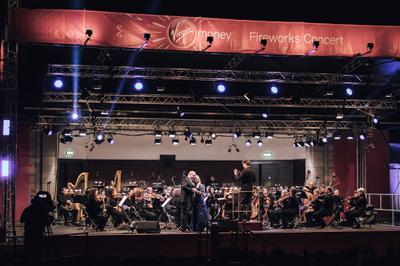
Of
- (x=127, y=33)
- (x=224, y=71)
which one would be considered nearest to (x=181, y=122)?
(x=224, y=71)


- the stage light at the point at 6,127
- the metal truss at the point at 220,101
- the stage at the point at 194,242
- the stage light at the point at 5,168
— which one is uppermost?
the metal truss at the point at 220,101

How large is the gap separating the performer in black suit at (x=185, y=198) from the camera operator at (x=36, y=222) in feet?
17.6

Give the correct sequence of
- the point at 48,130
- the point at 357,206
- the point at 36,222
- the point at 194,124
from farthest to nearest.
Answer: the point at 194,124 → the point at 48,130 → the point at 357,206 → the point at 36,222

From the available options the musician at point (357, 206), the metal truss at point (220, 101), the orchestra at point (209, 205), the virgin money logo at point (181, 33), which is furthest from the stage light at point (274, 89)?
the virgin money logo at point (181, 33)

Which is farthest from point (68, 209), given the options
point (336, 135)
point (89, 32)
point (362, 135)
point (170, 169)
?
point (362, 135)

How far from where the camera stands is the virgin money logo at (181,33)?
1593cm

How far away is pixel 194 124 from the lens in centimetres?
2484

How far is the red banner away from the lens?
50.3 feet

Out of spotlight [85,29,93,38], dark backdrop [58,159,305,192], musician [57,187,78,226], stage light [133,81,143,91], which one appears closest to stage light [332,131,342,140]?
dark backdrop [58,159,305,192]

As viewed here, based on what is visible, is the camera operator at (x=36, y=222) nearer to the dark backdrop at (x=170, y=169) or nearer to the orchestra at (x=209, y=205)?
the orchestra at (x=209, y=205)

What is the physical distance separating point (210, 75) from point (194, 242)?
17.7ft

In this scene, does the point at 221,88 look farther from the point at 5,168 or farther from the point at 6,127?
the point at 5,168

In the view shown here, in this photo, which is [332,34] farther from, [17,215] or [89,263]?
[17,215]

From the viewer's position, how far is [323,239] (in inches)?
650
